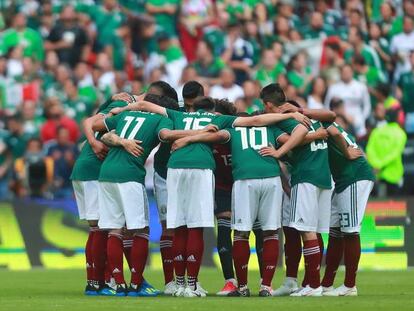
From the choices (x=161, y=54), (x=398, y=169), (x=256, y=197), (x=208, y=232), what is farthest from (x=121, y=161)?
(x=161, y=54)

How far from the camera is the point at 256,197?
50.3ft

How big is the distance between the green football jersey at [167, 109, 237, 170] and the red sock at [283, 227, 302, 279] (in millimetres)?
1317

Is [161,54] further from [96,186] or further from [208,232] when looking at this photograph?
[96,186]

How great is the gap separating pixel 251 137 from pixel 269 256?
1.40 metres

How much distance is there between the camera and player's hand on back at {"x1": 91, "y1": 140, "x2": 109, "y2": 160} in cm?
1602

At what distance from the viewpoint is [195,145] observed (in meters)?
15.3

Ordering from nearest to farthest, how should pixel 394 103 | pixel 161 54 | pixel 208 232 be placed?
pixel 208 232
pixel 394 103
pixel 161 54

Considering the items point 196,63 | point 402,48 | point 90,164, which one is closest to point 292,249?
point 90,164

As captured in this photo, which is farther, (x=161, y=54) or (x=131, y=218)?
(x=161, y=54)

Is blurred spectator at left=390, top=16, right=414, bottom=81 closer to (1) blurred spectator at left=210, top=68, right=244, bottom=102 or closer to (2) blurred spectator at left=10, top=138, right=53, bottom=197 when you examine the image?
(1) blurred spectator at left=210, top=68, right=244, bottom=102

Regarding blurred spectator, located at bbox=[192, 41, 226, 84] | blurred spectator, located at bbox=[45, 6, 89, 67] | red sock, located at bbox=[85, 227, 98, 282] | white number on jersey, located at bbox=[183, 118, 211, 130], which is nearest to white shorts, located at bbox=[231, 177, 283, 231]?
white number on jersey, located at bbox=[183, 118, 211, 130]

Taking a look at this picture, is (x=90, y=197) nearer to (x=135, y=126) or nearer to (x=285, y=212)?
(x=135, y=126)

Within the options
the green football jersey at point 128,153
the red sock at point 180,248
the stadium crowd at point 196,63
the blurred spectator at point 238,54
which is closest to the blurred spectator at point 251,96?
the stadium crowd at point 196,63

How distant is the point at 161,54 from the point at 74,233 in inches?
259
